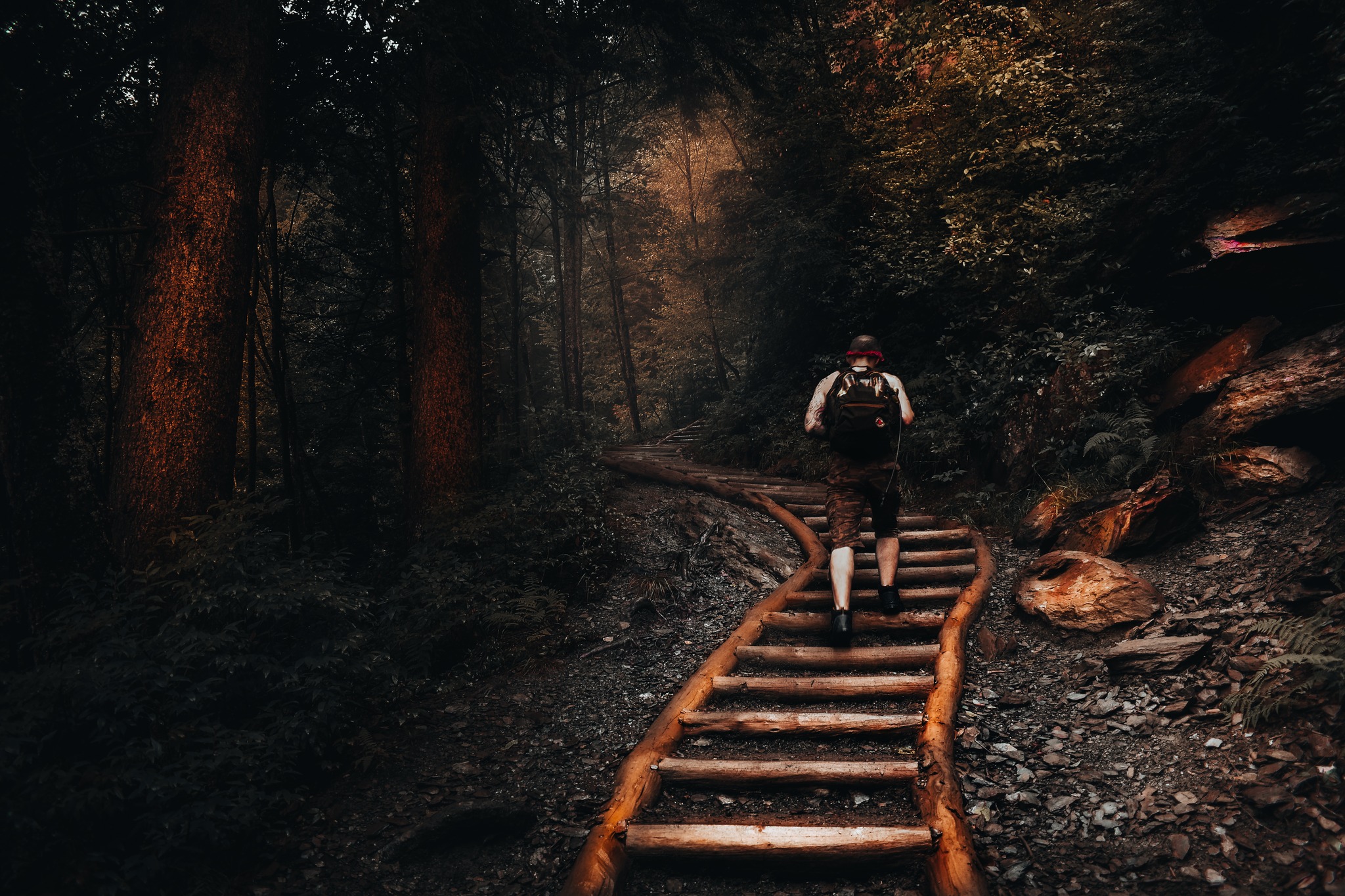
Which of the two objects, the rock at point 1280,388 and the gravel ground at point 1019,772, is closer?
the gravel ground at point 1019,772

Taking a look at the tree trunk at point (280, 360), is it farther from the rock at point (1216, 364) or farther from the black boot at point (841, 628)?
the rock at point (1216, 364)

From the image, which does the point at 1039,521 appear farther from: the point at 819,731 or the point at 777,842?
the point at 777,842

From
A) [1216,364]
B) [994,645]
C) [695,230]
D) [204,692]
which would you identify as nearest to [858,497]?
[994,645]

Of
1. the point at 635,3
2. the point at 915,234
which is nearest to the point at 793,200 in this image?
the point at 915,234

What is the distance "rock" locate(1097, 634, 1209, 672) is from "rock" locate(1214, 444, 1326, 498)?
6.40 ft

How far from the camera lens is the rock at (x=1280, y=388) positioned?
15.5 ft

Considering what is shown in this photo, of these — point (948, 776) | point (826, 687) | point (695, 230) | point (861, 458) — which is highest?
point (695, 230)

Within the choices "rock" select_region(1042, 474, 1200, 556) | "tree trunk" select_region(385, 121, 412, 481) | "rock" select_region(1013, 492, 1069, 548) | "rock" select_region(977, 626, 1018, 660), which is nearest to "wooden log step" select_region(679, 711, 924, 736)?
"rock" select_region(977, 626, 1018, 660)

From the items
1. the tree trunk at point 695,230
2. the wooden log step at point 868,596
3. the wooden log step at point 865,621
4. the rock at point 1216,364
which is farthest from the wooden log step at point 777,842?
the tree trunk at point 695,230

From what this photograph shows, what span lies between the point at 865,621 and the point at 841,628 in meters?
0.43

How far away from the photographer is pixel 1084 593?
4.50 meters

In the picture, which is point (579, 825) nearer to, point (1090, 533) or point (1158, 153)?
point (1090, 533)

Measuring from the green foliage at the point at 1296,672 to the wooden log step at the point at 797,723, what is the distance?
156 centimetres

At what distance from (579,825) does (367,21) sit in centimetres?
815
